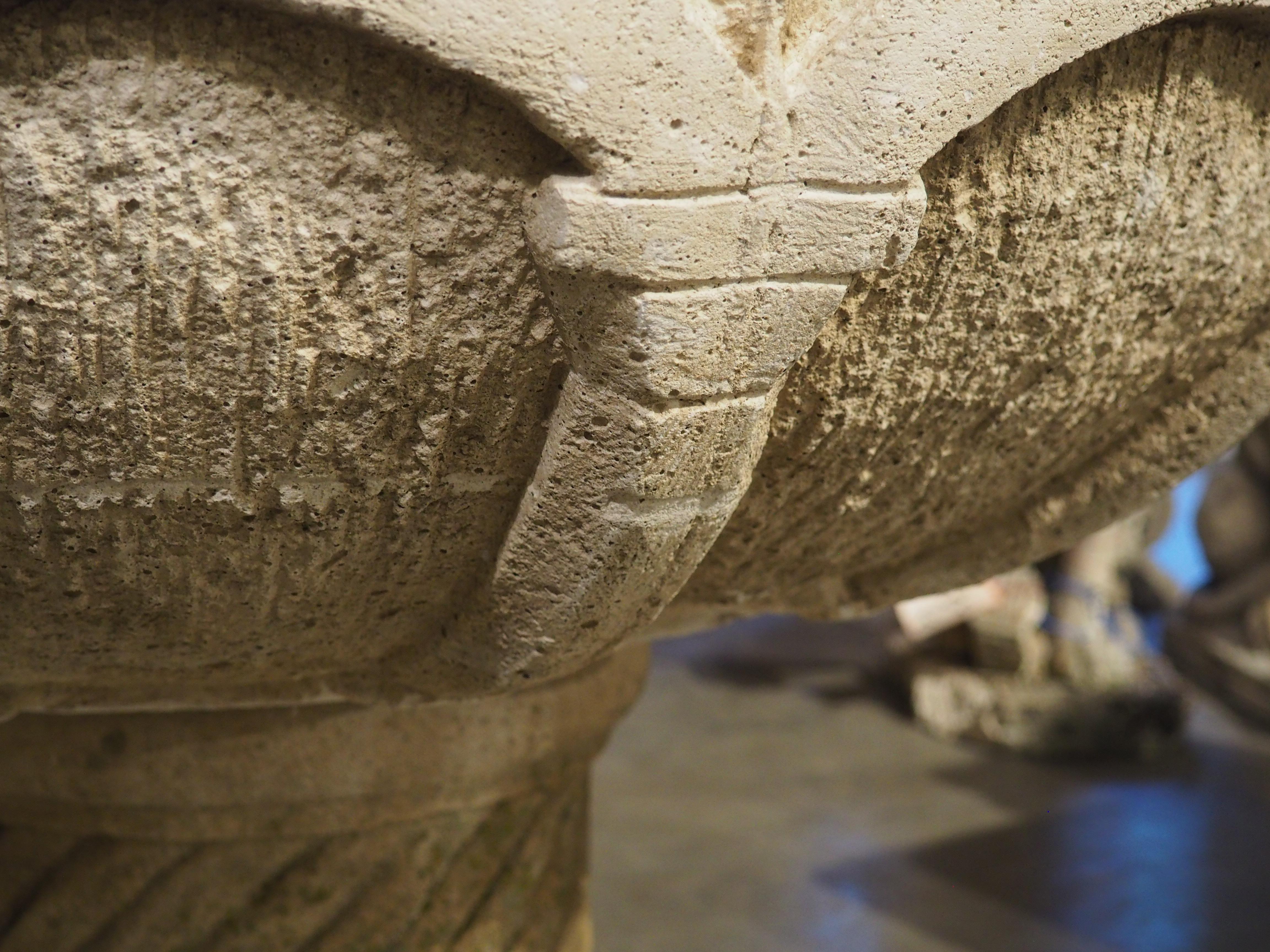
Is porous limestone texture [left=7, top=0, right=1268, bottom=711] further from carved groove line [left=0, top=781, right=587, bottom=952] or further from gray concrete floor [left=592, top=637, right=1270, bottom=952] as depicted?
gray concrete floor [left=592, top=637, right=1270, bottom=952]

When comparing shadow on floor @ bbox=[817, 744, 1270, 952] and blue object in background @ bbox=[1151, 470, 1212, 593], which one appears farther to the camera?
blue object in background @ bbox=[1151, 470, 1212, 593]

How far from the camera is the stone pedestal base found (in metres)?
1.05

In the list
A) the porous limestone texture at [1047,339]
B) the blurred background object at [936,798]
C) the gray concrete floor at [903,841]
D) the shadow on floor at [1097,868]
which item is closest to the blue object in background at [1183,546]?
the blurred background object at [936,798]

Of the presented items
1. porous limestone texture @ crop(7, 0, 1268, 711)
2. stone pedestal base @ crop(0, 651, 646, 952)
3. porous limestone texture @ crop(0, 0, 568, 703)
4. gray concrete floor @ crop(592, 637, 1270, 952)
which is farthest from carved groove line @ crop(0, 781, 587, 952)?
gray concrete floor @ crop(592, 637, 1270, 952)

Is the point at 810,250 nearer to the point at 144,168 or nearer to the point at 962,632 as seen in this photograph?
the point at 144,168

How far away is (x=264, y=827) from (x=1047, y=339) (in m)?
0.68

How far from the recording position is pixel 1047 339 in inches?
32.9

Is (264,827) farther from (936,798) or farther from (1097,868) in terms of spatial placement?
(936,798)

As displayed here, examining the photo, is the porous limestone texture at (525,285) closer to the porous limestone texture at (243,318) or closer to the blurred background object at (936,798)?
the porous limestone texture at (243,318)

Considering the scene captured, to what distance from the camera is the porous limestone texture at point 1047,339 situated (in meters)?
0.75

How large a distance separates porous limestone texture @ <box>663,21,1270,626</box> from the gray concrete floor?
1144 millimetres

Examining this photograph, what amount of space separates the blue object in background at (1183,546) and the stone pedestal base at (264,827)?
3188 mm

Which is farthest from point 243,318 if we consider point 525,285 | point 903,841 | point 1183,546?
point 1183,546

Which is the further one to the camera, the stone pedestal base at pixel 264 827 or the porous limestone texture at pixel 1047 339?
the stone pedestal base at pixel 264 827
